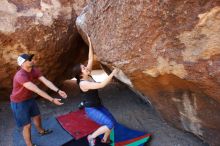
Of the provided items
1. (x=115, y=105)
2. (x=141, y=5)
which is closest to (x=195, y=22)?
(x=141, y=5)

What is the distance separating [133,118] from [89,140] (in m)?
1.31

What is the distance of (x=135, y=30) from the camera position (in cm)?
420

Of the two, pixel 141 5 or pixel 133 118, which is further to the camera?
pixel 133 118

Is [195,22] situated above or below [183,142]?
above

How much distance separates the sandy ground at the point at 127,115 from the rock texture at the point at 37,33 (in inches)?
27.3

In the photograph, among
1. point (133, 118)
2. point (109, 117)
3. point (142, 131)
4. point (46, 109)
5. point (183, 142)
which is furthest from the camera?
point (46, 109)

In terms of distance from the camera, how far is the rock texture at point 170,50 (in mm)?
3758

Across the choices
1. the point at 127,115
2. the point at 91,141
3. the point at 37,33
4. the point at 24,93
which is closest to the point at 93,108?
the point at 91,141

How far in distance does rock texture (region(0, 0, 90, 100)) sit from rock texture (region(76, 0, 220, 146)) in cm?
148

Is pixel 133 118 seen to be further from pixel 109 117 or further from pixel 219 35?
pixel 219 35

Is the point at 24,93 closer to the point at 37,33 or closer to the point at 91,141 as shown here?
the point at 91,141

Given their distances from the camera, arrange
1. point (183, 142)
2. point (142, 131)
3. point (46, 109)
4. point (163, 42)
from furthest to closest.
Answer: point (46, 109)
point (142, 131)
point (183, 142)
point (163, 42)

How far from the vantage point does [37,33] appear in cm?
618

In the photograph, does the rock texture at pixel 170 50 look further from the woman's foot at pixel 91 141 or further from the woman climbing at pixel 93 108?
the woman's foot at pixel 91 141
